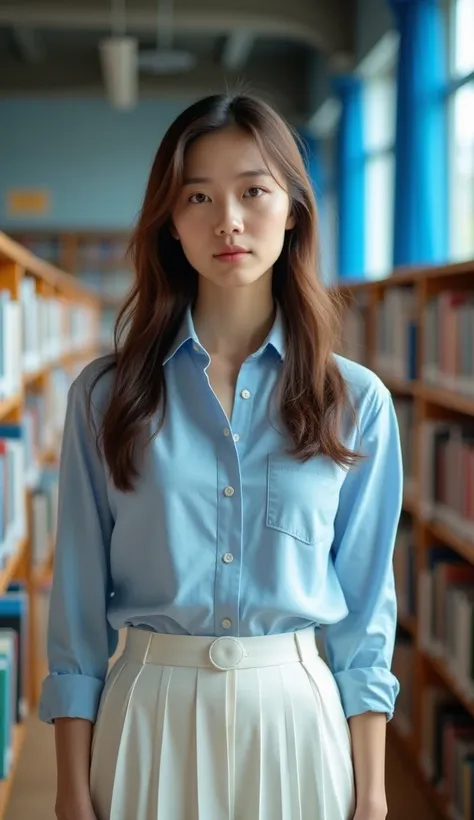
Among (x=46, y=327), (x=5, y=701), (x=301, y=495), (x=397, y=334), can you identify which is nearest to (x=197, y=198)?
(x=301, y=495)

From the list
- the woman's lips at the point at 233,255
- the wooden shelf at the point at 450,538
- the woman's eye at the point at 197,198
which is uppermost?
the woman's eye at the point at 197,198

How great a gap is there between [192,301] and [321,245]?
0.68 ft

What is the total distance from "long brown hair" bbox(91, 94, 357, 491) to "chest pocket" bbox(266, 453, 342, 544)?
0.02 m

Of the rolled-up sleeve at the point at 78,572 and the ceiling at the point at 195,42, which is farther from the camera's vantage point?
the ceiling at the point at 195,42

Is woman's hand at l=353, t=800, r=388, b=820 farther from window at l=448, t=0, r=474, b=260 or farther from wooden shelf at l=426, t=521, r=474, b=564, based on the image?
window at l=448, t=0, r=474, b=260

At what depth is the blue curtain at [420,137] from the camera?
570 cm

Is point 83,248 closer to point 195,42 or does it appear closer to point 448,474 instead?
point 195,42

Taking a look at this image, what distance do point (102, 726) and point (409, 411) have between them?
276 centimetres

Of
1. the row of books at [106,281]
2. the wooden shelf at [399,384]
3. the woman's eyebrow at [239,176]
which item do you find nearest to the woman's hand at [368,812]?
the woman's eyebrow at [239,176]

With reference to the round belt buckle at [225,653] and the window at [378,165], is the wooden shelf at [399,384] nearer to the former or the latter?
the round belt buckle at [225,653]

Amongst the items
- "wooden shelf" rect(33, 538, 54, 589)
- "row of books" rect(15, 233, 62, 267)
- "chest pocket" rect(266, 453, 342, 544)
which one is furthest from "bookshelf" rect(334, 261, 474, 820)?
"row of books" rect(15, 233, 62, 267)

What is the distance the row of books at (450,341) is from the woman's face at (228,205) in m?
1.75

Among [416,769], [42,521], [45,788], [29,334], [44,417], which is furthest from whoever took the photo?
[44,417]

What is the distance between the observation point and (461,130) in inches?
238
